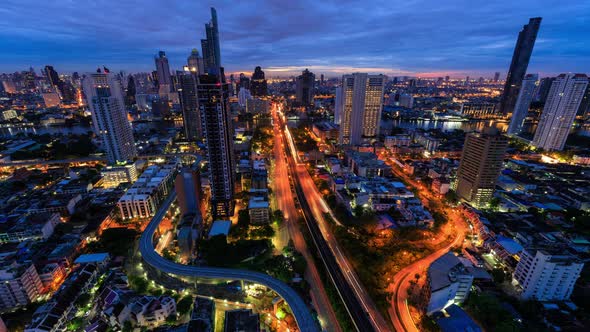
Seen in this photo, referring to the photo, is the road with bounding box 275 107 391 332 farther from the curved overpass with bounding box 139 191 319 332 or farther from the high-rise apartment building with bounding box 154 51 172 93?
the high-rise apartment building with bounding box 154 51 172 93

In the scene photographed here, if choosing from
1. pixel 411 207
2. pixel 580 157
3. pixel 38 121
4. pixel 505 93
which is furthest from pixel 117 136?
pixel 505 93

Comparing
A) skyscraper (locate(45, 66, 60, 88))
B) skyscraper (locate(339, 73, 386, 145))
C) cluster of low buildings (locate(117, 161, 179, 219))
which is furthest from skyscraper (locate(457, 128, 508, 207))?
skyscraper (locate(45, 66, 60, 88))

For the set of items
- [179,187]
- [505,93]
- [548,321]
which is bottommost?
[548,321]

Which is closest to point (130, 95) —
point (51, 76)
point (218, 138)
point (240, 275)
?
point (51, 76)

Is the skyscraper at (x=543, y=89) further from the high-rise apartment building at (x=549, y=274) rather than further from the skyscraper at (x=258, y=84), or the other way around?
the skyscraper at (x=258, y=84)

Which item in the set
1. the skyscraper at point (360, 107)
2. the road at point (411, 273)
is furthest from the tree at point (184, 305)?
the skyscraper at point (360, 107)

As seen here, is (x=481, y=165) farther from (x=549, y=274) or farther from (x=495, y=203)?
(x=549, y=274)

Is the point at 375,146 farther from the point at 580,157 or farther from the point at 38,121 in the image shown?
the point at 38,121

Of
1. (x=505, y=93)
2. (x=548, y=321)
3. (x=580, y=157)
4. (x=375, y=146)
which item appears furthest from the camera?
(x=505, y=93)
